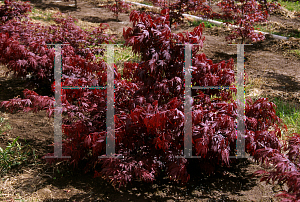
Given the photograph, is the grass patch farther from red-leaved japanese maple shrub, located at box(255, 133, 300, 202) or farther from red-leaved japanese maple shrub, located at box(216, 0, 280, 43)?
red-leaved japanese maple shrub, located at box(255, 133, 300, 202)

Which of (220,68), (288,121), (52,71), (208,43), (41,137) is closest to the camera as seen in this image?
(220,68)

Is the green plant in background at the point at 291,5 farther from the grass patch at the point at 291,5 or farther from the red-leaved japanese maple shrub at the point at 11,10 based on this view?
the red-leaved japanese maple shrub at the point at 11,10

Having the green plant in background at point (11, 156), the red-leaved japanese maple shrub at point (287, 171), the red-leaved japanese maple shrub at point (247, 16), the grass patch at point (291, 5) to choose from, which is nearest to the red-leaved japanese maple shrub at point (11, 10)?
the green plant in background at point (11, 156)

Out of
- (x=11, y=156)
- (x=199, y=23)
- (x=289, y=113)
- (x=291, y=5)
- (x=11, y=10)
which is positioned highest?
(x=291, y=5)

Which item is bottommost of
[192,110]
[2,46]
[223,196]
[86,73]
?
[223,196]

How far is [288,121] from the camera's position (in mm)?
4660

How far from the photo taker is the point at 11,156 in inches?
155

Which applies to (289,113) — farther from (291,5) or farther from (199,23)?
(291,5)

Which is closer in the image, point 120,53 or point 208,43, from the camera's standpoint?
point 120,53

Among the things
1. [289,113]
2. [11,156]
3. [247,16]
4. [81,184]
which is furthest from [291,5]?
[11,156]

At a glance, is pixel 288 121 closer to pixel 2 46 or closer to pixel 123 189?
pixel 123 189

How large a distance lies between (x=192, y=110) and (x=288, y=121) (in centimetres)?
222

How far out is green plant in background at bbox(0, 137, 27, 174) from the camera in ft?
12.3

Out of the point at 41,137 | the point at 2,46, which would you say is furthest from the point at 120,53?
the point at 41,137
